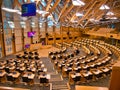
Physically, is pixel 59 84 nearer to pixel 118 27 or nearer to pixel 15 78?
pixel 15 78

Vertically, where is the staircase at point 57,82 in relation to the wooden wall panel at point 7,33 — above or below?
below

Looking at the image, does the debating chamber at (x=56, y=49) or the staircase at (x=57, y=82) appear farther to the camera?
the debating chamber at (x=56, y=49)

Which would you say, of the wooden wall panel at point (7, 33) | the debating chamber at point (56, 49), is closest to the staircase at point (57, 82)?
the debating chamber at point (56, 49)

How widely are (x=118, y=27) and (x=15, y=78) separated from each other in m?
35.4

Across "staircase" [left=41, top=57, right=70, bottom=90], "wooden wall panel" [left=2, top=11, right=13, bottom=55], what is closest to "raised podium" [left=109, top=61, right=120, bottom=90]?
"staircase" [left=41, top=57, right=70, bottom=90]

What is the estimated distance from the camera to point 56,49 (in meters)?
39.0

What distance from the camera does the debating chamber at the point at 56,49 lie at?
17000 mm

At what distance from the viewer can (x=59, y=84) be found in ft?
56.5

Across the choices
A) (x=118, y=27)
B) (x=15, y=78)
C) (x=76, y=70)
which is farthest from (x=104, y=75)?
(x=118, y=27)

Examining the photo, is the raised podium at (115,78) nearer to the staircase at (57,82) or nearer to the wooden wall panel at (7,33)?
the staircase at (57,82)

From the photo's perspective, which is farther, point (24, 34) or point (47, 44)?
point (47, 44)

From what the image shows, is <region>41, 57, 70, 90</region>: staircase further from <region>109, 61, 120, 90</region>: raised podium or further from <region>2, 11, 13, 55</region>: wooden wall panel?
<region>2, 11, 13, 55</region>: wooden wall panel

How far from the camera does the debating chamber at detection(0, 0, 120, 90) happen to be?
17.0 metres

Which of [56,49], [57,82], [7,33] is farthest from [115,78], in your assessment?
[56,49]
